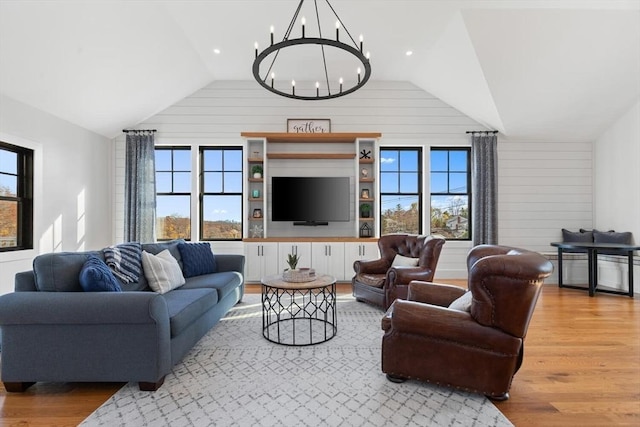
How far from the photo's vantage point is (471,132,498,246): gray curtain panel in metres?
5.29

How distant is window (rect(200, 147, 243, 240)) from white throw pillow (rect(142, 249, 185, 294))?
248 cm

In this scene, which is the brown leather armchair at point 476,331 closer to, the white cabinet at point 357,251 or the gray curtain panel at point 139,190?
the white cabinet at point 357,251

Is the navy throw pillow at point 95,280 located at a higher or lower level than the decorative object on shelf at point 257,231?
lower

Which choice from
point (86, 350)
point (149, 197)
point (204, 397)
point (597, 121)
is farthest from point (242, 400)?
point (597, 121)

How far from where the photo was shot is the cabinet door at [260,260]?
511 cm

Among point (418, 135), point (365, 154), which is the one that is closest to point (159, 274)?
point (365, 154)

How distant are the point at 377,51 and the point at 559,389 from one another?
442 cm

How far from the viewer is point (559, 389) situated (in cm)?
216

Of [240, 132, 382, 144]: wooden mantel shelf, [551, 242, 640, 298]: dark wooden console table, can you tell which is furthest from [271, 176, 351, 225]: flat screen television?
[551, 242, 640, 298]: dark wooden console table

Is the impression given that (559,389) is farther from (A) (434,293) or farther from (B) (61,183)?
(B) (61,183)

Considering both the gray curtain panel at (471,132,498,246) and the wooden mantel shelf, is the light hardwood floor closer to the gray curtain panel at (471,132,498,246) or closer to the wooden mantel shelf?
the gray curtain panel at (471,132,498,246)

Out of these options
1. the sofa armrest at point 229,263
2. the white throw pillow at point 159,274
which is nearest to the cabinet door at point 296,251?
the sofa armrest at point 229,263

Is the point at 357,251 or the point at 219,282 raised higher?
the point at 357,251

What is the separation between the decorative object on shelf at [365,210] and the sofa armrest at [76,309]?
12.9 feet
